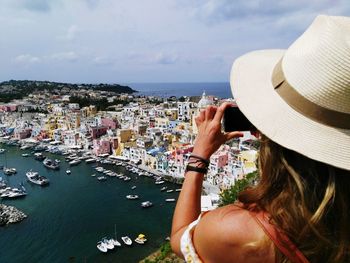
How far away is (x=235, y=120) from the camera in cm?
85

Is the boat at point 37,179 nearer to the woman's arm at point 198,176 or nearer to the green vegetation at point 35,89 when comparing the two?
the woman's arm at point 198,176

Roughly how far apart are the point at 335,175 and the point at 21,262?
10699mm

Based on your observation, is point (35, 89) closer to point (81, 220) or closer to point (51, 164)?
point (51, 164)

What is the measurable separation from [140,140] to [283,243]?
2089cm

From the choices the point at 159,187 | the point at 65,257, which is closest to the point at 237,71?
the point at 65,257

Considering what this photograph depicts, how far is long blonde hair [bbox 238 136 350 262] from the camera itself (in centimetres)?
62

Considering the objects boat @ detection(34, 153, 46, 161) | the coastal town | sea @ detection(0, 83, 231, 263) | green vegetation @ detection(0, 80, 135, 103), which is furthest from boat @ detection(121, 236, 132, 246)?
green vegetation @ detection(0, 80, 135, 103)

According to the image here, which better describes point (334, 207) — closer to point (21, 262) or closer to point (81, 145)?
point (21, 262)

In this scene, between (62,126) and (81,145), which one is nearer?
(81,145)

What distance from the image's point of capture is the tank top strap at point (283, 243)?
62 centimetres

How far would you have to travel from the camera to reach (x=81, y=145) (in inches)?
985

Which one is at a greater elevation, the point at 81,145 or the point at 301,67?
the point at 301,67

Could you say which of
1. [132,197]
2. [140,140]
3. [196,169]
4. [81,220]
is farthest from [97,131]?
[196,169]

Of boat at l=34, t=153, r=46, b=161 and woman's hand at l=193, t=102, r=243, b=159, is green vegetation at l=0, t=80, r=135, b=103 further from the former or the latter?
woman's hand at l=193, t=102, r=243, b=159
